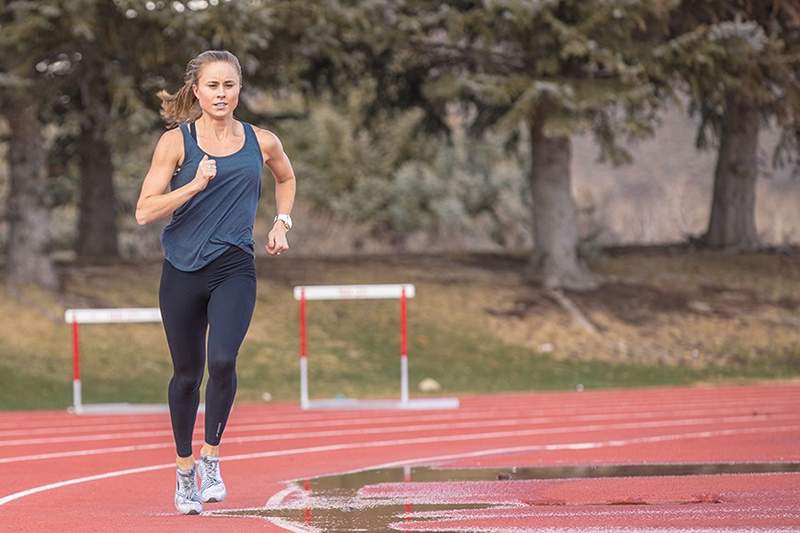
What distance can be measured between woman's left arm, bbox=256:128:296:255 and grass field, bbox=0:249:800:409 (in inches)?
501

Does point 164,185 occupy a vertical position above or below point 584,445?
above

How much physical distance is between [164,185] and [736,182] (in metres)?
25.7

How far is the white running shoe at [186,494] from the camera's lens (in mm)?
8180

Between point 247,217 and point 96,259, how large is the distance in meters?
22.1

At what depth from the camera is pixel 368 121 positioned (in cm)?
3198

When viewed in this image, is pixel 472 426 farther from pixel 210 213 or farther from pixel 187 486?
pixel 210 213

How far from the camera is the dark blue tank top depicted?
7.86m

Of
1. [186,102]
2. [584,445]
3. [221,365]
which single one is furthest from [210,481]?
[584,445]

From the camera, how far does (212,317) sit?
7895 millimetres

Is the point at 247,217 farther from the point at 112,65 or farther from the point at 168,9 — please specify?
the point at 112,65

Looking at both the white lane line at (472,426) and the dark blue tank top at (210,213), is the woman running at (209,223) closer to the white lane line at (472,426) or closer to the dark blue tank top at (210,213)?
the dark blue tank top at (210,213)

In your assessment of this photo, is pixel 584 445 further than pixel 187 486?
Yes

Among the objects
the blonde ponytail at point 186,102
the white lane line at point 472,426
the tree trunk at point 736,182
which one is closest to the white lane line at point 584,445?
the white lane line at point 472,426

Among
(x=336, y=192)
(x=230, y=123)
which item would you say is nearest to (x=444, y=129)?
(x=230, y=123)
